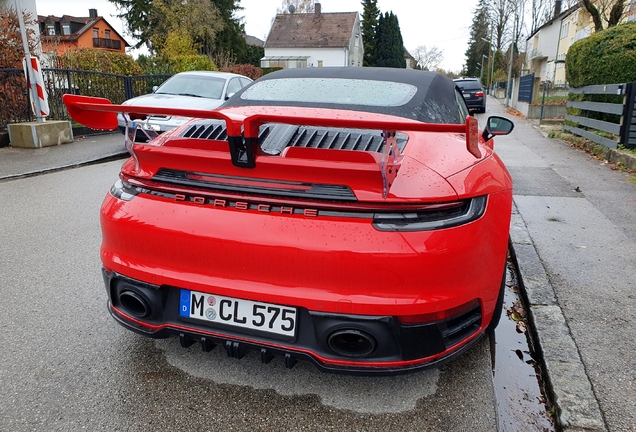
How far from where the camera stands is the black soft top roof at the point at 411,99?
2646 mm

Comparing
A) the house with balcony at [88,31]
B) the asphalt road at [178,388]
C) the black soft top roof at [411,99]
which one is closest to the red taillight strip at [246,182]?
the black soft top roof at [411,99]

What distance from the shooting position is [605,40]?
9.99 metres

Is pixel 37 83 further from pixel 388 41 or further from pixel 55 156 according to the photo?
pixel 388 41

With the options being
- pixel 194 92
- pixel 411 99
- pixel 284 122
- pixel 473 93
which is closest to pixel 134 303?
pixel 284 122

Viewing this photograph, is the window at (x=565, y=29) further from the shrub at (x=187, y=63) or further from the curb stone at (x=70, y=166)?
the curb stone at (x=70, y=166)

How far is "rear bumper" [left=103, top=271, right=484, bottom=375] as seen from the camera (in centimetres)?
189

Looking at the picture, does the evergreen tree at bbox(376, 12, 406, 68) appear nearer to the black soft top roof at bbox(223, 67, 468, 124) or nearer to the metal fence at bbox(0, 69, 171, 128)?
the metal fence at bbox(0, 69, 171, 128)

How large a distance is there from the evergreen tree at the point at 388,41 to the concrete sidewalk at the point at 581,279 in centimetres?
6228

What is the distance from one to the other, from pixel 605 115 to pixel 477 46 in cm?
8383

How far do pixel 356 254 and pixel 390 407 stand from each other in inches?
32.5

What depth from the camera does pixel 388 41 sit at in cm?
6700

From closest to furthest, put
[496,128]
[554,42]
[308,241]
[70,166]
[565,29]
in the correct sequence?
[308,241]
[496,128]
[70,166]
[565,29]
[554,42]

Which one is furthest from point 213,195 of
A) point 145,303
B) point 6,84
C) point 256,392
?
point 6,84

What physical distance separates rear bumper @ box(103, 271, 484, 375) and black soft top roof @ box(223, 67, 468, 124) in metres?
1.15
